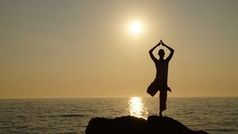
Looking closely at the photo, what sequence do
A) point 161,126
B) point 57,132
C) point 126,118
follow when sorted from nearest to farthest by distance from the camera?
point 161,126
point 126,118
point 57,132

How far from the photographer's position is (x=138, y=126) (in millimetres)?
14156

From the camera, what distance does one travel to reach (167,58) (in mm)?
13711

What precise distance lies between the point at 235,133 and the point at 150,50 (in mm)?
35960

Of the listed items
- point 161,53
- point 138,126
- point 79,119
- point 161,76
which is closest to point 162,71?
point 161,76

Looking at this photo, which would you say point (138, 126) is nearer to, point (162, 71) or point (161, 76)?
point (161, 76)

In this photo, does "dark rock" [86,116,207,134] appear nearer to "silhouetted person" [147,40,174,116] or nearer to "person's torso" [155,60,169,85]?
"silhouetted person" [147,40,174,116]

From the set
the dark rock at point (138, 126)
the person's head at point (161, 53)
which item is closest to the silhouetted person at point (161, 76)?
the person's head at point (161, 53)

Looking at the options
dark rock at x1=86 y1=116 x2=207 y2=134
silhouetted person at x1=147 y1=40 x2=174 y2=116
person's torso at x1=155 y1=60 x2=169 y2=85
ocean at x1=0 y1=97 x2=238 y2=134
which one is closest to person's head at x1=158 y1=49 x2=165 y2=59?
silhouetted person at x1=147 y1=40 x2=174 y2=116

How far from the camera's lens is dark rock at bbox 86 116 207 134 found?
44.8 ft

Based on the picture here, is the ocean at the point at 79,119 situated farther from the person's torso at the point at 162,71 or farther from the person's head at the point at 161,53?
the person's head at the point at 161,53

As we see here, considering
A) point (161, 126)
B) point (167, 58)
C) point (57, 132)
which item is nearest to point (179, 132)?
point (161, 126)

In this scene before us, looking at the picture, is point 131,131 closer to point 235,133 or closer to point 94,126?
point 94,126

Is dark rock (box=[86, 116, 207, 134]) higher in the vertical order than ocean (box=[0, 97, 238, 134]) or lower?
higher

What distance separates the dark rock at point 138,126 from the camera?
1366 cm
